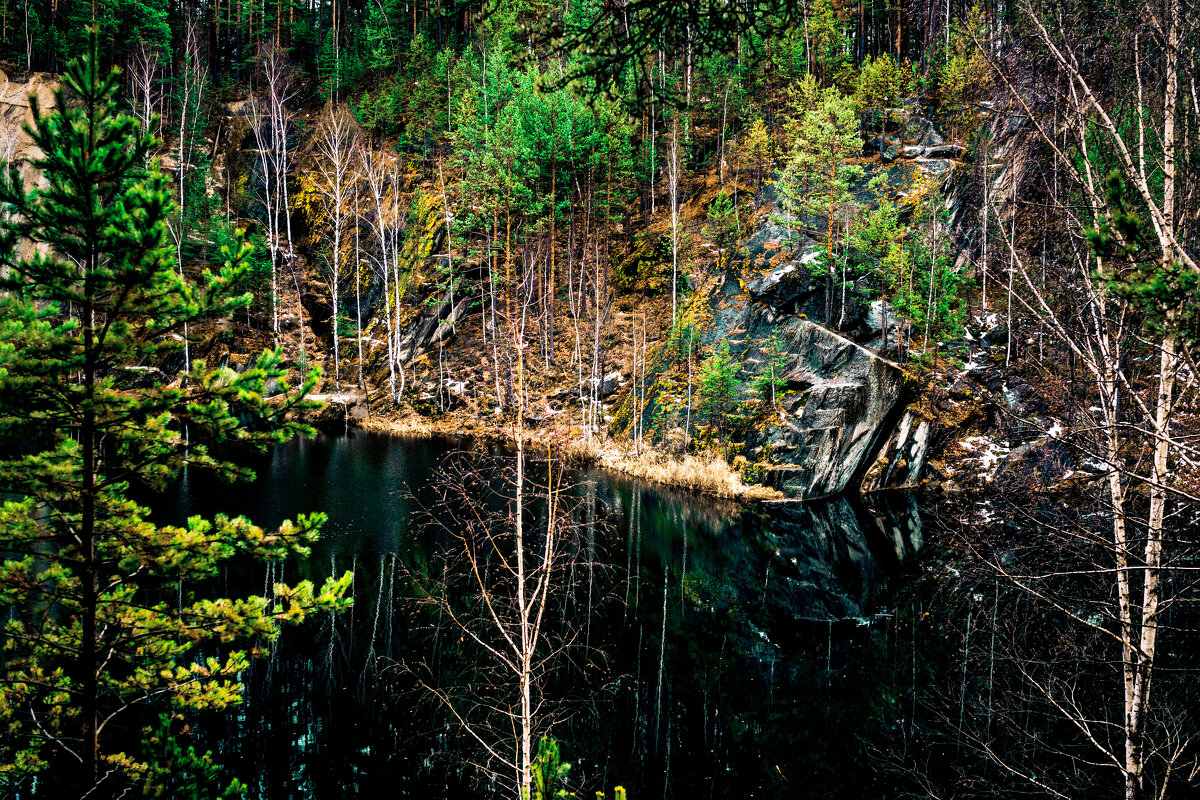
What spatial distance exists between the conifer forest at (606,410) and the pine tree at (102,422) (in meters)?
0.04

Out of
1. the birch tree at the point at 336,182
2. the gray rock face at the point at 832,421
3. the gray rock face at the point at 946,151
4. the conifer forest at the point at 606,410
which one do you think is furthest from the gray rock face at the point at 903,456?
the birch tree at the point at 336,182

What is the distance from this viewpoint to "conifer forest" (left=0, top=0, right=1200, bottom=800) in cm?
446

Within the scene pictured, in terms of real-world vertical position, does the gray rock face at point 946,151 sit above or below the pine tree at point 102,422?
above

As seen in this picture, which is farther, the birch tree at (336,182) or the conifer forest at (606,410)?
the birch tree at (336,182)

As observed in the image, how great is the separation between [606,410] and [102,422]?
23.7m

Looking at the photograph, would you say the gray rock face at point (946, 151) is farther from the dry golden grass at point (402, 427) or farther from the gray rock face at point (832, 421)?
the dry golden grass at point (402, 427)

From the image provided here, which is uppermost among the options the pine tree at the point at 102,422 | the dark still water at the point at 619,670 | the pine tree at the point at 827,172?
the pine tree at the point at 827,172

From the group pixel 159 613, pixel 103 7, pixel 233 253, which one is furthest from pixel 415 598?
pixel 103 7

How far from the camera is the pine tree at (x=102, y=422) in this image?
13.4 feet

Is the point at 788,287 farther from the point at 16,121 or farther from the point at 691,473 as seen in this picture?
the point at 16,121

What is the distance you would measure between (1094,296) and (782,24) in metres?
3.69

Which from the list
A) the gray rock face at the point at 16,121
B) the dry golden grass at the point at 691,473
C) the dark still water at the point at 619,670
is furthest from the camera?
the gray rock face at the point at 16,121

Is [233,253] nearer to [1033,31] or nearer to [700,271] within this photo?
[1033,31]

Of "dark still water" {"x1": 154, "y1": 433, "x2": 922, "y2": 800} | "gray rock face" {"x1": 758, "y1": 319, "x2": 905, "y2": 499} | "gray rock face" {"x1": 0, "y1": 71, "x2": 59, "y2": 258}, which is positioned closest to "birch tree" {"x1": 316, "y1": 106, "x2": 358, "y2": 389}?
"gray rock face" {"x1": 0, "y1": 71, "x2": 59, "y2": 258}
